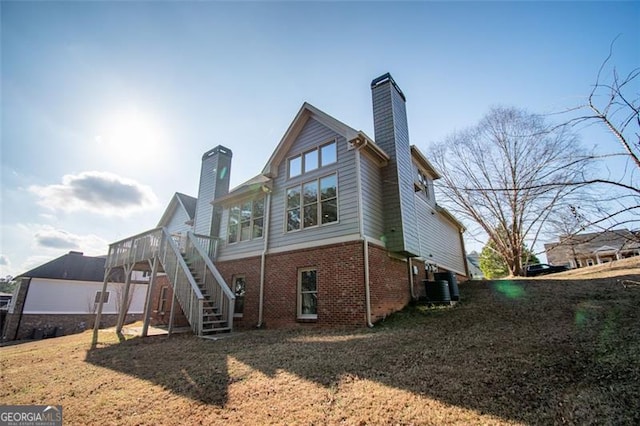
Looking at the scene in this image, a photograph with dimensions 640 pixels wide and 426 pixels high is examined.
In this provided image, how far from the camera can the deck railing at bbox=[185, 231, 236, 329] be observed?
934cm

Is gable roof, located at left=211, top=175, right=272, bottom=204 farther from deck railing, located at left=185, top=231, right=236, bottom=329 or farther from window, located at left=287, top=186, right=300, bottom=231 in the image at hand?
deck railing, located at left=185, top=231, right=236, bottom=329

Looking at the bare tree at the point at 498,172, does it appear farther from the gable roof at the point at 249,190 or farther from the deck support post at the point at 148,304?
the deck support post at the point at 148,304

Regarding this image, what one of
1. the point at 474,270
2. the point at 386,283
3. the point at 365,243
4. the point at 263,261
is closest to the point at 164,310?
the point at 263,261

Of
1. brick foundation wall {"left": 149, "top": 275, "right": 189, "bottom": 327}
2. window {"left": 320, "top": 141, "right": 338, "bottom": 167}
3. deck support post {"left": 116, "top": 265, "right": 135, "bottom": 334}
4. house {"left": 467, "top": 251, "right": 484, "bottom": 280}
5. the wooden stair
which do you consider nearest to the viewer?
the wooden stair

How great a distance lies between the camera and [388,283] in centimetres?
943

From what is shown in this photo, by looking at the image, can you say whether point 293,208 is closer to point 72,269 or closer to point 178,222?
point 178,222

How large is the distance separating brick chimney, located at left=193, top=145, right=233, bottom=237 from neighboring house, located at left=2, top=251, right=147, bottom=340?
382 inches

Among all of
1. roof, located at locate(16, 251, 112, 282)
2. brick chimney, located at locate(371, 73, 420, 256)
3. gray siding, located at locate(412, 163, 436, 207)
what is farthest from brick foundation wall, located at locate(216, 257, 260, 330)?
roof, located at locate(16, 251, 112, 282)

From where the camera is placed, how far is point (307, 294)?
9.66 meters

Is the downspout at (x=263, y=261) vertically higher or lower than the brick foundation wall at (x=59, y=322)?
higher

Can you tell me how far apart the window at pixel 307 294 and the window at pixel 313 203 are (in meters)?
1.72

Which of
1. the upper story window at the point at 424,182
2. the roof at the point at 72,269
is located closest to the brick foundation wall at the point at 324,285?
the upper story window at the point at 424,182

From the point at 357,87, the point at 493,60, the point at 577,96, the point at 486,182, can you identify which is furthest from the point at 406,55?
the point at 486,182

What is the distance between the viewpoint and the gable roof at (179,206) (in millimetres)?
17625
